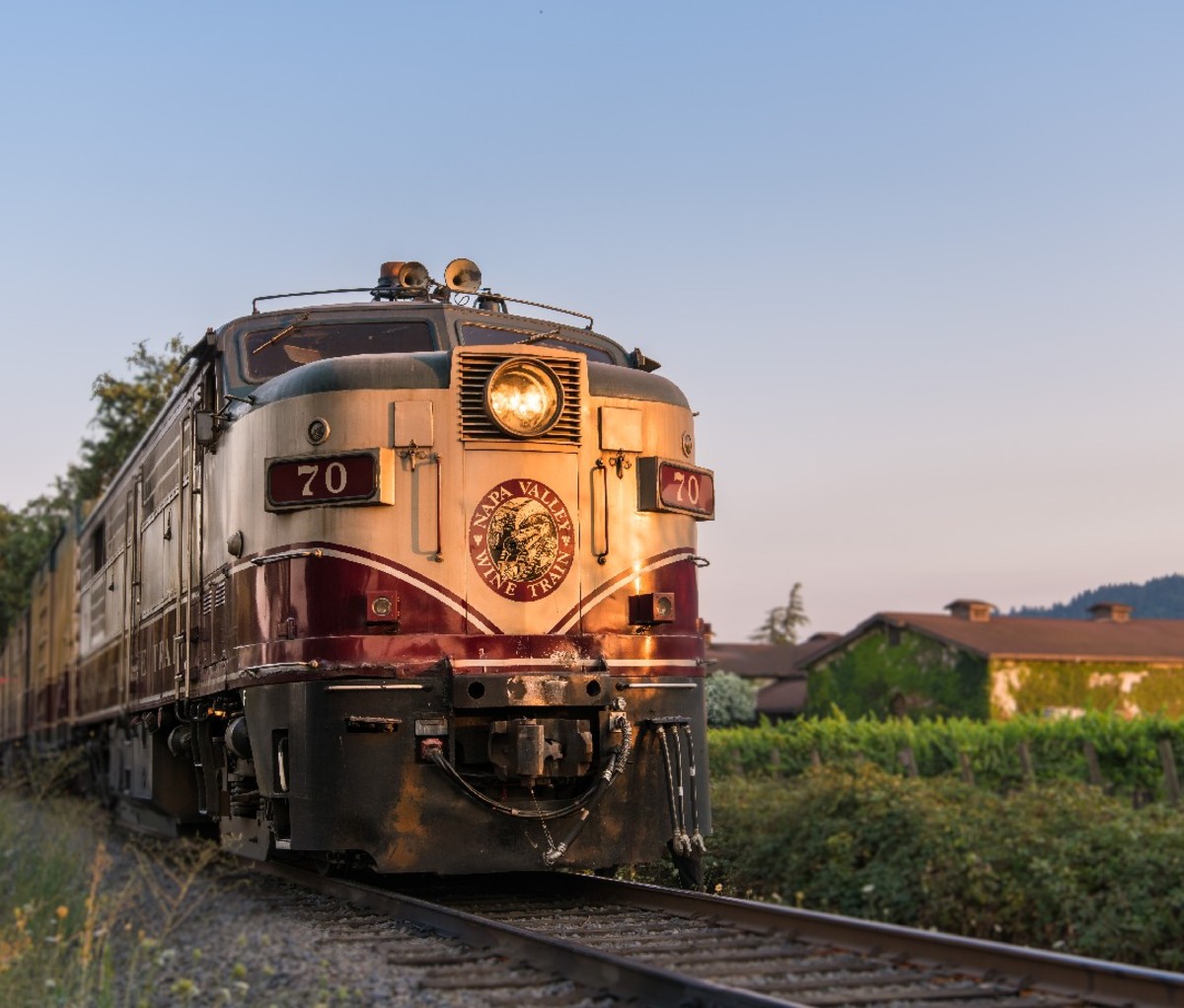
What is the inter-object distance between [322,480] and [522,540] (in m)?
1.13

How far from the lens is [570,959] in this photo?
6023 mm

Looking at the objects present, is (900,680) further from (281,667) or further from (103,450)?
(281,667)

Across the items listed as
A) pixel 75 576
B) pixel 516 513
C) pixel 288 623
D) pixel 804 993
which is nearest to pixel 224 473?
pixel 288 623

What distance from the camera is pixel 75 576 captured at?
61.6ft

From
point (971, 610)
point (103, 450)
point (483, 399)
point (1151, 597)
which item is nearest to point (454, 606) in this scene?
point (483, 399)

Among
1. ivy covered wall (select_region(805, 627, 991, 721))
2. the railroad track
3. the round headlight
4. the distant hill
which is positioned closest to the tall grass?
the railroad track

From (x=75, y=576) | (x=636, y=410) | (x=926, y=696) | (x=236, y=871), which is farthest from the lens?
(x=926, y=696)

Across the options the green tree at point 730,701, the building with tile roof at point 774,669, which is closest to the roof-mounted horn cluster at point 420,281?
the building with tile roof at point 774,669

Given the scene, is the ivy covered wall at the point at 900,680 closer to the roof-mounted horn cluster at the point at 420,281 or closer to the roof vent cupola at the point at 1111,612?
the roof vent cupola at the point at 1111,612

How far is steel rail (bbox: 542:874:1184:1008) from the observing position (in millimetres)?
5395

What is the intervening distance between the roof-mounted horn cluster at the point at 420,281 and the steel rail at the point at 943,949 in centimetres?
402

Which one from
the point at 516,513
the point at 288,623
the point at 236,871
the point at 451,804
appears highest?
the point at 516,513

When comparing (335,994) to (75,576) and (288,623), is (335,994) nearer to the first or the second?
(288,623)

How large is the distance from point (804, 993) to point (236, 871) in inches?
218
